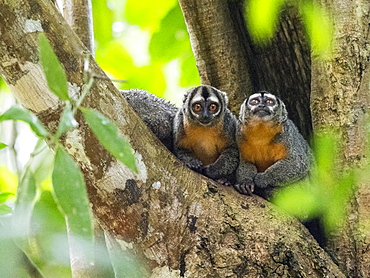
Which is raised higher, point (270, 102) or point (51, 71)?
point (51, 71)

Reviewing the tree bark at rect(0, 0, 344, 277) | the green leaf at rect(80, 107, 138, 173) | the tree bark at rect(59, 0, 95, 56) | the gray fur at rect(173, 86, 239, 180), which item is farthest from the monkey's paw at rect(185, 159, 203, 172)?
the green leaf at rect(80, 107, 138, 173)

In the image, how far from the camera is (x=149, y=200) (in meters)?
3.48

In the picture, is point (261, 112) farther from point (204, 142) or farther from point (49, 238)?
point (49, 238)

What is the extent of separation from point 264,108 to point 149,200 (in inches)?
88.1

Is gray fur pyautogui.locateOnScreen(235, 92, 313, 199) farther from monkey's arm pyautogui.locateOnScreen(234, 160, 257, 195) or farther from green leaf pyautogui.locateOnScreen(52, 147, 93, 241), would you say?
green leaf pyautogui.locateOnScreen(52, 147, 93, 241)

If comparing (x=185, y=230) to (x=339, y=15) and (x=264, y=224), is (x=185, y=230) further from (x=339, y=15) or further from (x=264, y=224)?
(x=339, y=15)

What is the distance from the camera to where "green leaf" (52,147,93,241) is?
4.90 ft

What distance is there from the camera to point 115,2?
6164mm

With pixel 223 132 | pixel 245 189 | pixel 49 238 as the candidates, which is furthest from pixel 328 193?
pixel 49 238

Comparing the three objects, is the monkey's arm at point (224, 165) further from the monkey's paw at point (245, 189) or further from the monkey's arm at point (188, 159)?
the monkey's paw at point (245, 189)

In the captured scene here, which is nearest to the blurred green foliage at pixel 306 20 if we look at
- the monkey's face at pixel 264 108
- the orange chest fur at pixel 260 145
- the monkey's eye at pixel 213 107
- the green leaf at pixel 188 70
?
the monkey's face at pixel 264 108

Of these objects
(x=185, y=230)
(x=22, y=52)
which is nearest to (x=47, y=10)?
(x=22, y=52)

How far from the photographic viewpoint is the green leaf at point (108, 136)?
1628 millimetres

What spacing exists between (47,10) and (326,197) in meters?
2.71
